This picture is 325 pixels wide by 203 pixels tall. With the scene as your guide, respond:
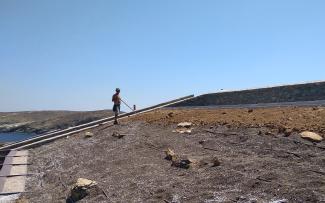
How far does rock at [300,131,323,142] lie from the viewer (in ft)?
37.8

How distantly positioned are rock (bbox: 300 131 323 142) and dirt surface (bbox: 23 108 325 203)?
0.14 metres

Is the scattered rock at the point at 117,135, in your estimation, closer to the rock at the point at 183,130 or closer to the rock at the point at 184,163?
the rock at the point at 183,130

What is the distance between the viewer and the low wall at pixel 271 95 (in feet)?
64.8

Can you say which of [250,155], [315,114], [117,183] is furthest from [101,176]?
[315,114]

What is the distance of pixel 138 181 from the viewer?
11719 mm

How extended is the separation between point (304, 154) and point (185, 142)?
5.12 meters

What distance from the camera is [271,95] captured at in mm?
22469

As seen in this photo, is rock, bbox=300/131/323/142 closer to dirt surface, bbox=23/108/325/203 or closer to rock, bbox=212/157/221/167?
dirt surface, bbox=23/108/325/203

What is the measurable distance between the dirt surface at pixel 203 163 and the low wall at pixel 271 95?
3.42 metres

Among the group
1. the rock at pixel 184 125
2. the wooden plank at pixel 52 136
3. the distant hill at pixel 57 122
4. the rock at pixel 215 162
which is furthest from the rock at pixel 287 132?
the distant hill at pixel 57 122

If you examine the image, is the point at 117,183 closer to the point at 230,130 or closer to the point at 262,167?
the point at 262,167

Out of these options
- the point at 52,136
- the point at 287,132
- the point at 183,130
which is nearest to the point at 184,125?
the point at 183,130

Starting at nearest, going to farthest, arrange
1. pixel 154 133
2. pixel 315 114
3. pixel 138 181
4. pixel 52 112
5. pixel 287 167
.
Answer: pixel 287 167, pixel 138 181, pixel 315 114, pixel 154 133, pixel 52 112

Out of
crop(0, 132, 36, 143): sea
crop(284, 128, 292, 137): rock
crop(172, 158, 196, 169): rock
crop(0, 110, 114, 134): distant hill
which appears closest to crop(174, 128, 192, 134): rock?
crop(172, 158, 196, 169): rock
